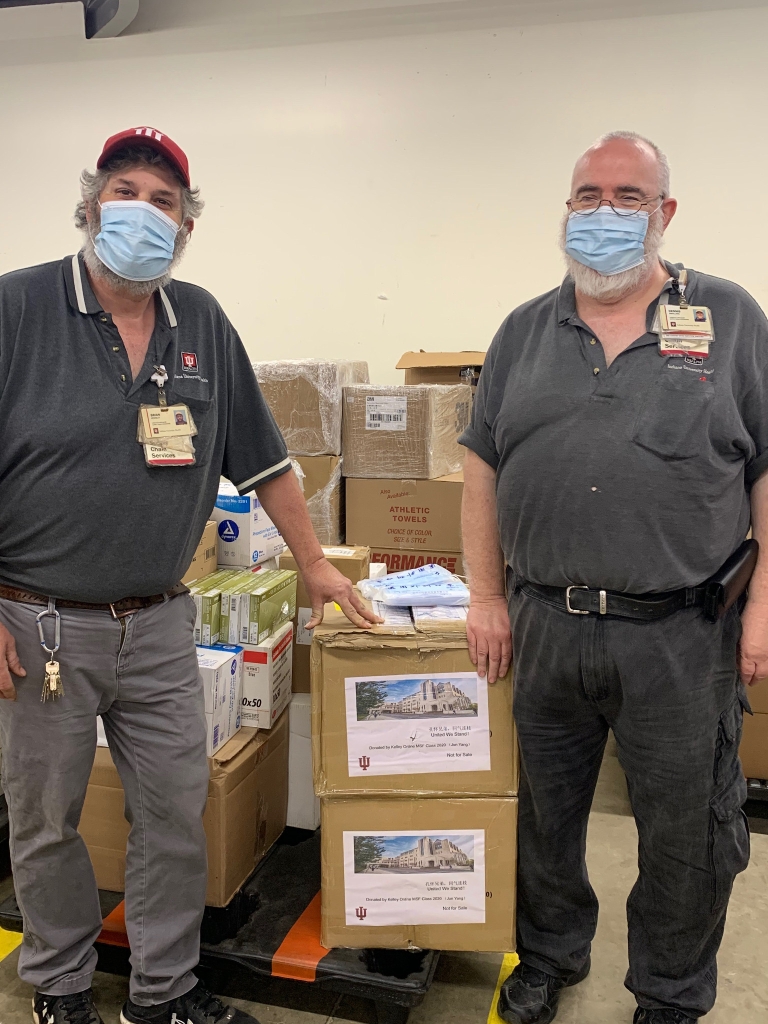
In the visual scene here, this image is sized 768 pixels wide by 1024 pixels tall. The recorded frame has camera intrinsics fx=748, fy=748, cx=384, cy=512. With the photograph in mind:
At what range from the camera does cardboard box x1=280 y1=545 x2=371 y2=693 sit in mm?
2033

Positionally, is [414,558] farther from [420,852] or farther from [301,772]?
[420,852]

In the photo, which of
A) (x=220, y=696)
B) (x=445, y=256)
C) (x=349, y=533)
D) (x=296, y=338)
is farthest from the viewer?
(x=296, y=338)

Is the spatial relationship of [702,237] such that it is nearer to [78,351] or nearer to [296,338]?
[296,338]

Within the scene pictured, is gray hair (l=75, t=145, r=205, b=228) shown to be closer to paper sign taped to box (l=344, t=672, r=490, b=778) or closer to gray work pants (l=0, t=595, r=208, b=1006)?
gray work pants (l=0, t=595, r=208, b=1006)

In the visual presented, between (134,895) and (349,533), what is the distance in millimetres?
1518

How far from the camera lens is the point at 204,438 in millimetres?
1450

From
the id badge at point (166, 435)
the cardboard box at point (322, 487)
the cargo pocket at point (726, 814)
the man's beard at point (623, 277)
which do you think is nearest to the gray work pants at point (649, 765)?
the cargo pocket at point (726, 814)

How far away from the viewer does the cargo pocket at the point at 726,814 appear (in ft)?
4.51

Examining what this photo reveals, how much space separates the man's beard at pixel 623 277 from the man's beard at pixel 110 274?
791 mm

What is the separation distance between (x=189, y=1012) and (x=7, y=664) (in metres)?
0.78

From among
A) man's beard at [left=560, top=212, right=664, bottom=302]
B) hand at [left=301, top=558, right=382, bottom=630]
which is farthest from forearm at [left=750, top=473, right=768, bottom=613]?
hand at [left=301, top=558, right=382, bottom=630]

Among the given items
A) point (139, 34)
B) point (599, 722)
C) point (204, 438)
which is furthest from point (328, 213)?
point (599, 722)

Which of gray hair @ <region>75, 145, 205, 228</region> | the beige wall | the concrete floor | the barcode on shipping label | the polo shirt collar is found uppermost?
the beige wall

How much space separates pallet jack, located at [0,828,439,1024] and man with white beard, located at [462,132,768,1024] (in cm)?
28
